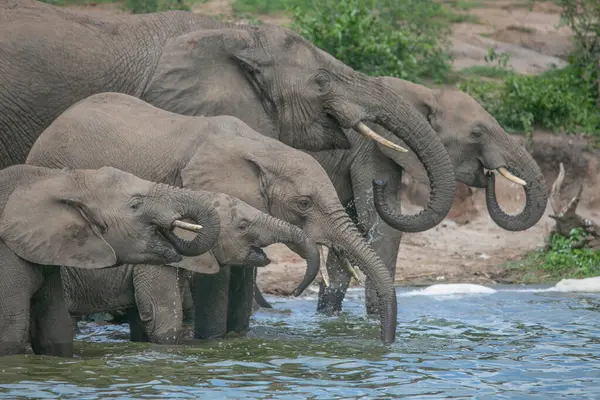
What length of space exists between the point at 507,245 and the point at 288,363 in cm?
629

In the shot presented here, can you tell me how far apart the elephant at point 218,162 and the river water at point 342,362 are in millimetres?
553

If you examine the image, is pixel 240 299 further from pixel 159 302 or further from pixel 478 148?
pixel 478 148

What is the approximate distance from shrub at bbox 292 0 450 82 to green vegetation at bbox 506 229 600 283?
238 centimetres

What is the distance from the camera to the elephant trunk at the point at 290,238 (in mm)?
8391

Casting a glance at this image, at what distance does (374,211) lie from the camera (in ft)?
37.8

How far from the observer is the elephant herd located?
788 cm

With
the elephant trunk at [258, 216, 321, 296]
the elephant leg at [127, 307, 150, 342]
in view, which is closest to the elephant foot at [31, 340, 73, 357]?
the elephant leg at [127, 307, 150, 342]

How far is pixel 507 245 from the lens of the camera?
47.7ft

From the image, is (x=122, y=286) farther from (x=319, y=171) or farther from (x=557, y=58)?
(x=557, y=58)

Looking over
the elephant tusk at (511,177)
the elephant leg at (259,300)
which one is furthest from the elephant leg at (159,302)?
the elephant tusk at (511,177)

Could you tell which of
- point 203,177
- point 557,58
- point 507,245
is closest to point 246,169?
point 203,177

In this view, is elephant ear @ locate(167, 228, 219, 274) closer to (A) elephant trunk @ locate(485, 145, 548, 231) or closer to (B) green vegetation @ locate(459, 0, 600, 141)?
(A) elephant trunk @ locate(485, 145, 548, 231)

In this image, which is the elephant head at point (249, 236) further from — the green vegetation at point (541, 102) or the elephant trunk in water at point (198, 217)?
the green vegetation at point (541, 102)

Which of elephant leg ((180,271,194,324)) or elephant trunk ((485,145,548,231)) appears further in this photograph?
elephant trunk ((485,145,548,231))
